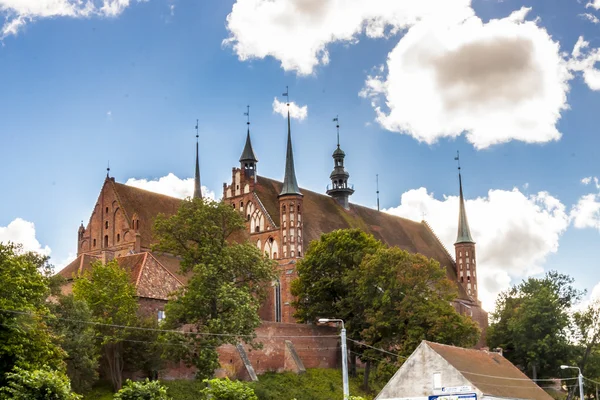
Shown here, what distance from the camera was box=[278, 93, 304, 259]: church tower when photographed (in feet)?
255

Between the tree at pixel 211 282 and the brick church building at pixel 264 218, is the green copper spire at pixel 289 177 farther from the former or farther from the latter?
the tree at pixel 211 282

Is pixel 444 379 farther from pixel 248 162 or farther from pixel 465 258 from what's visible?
pixel 465 258

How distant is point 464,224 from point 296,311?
37074mm

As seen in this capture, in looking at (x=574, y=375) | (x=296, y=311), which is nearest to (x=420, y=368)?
(x=296, y=311)

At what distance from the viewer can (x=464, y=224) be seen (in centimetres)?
10138

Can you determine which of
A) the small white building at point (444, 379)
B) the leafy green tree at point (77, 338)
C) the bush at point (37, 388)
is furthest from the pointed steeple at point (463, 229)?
the bush at point (37, 388)

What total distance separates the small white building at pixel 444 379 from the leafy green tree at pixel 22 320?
19.1 m

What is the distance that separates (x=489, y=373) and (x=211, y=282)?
677 inches

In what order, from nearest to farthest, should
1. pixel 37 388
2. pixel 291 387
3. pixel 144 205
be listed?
pixel 37 388
pixel 291 387
pixel 144 205

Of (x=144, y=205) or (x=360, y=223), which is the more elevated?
(x=360, y=223)

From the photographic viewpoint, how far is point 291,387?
193 feet

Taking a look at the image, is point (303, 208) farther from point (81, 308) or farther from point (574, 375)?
point (81, 308)

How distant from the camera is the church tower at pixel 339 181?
9194 centimetres

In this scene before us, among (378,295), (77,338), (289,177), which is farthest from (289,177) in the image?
(77,338)
